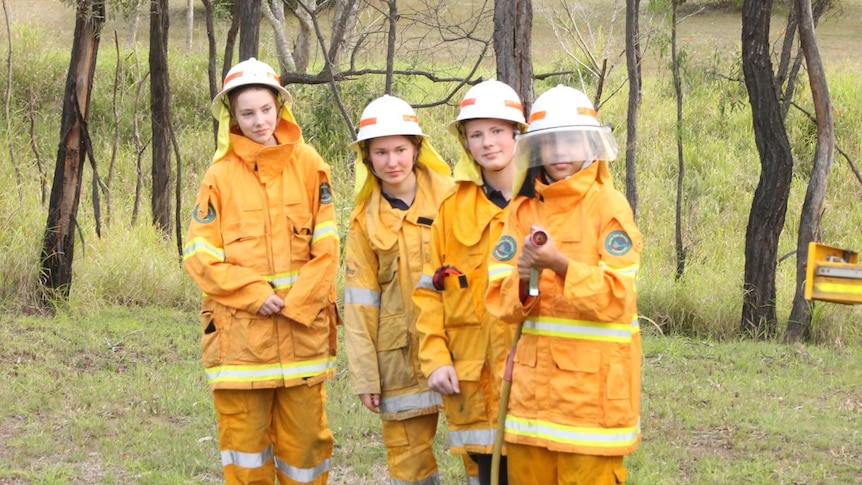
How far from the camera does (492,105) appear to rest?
3.85 m

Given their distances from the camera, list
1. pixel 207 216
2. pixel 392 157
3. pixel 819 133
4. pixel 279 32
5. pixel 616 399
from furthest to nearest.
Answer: pixel 279 32, pixel 819 133, pixel 207 216, pixel 392 157, pixel 616 399

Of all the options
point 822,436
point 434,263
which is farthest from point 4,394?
point 822,436

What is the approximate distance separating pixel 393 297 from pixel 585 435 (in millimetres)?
1155

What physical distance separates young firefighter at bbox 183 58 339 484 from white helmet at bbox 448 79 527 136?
90cm

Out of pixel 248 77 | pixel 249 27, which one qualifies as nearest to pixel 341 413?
pixel 248 77

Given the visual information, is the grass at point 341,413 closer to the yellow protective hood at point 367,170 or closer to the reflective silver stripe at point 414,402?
the reflective silver stripe at point 414,402

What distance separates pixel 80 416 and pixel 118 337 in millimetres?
2052

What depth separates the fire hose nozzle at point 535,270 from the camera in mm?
3152

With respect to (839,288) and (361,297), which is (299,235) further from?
(839,288)

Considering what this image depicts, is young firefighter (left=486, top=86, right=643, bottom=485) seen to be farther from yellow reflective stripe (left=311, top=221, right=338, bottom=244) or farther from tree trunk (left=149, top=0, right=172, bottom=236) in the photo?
tree trunk (left=149, top=0, right=172, bottom=236)

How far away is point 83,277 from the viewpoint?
31.8ft

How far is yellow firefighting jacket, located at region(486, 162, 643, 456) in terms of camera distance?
3242 mm

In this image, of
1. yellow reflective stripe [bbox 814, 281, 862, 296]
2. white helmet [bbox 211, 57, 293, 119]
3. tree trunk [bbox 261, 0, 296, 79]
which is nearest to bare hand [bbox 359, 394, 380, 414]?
white helmet [bbox 211, 57, 293, 119]

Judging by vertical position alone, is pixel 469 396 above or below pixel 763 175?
below
